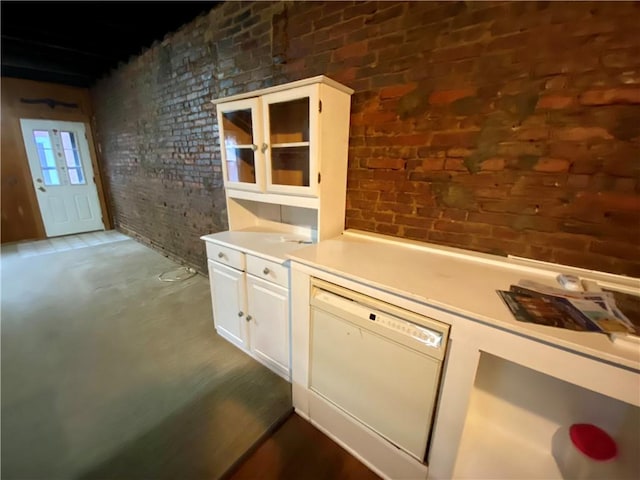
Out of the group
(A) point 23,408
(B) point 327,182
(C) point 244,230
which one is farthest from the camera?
(C) point 244,230

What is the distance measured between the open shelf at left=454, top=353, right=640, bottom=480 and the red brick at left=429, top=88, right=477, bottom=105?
1313 mm

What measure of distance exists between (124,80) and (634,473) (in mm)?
5926

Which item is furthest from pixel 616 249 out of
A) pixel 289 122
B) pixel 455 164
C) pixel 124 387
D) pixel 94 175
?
pixel 94 175

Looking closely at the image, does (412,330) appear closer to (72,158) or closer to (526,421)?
(526,421)

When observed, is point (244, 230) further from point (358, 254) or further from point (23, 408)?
point (23, 408)

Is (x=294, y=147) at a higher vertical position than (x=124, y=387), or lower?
higher

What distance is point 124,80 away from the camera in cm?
381

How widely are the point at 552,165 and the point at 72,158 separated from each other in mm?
6873

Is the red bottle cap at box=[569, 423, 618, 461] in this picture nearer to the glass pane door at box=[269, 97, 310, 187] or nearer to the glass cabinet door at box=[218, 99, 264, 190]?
the glass pane door at box=[269, 97, 310, 187]

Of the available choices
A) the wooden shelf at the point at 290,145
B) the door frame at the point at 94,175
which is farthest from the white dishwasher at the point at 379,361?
the door frame at the point at 94,175

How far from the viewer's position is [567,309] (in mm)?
914

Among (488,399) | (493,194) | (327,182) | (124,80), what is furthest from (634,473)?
(124,80)

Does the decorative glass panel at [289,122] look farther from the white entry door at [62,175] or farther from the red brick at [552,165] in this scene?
the white entry door at [62,175]

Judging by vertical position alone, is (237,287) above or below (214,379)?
above
